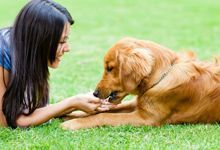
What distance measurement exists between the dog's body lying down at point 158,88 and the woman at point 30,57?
1.42 ft

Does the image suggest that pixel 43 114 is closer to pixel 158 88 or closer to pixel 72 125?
pixel 72 125

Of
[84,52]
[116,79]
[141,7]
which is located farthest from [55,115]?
[141,7]

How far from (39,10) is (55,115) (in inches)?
43.0

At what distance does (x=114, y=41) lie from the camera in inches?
544

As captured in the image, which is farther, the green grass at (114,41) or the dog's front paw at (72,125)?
A: the dog's front paw at (72,125)

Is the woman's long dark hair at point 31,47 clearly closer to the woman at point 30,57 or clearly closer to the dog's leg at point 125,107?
the woman at point 30,57

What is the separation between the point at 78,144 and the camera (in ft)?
17.8

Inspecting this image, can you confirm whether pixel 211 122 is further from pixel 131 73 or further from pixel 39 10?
pixel 39 10

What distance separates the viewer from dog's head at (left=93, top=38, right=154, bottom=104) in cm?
611

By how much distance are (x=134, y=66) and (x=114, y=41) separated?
25.5ft

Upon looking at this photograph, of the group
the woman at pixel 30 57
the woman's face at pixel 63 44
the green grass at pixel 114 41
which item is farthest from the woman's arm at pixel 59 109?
the woman's face at pixel 63 44

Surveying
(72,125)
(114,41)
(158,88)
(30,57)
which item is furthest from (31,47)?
(114,41)

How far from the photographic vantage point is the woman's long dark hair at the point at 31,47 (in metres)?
6.08

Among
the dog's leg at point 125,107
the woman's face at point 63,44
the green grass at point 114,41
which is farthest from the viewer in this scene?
the dog's leg at point 125,107
